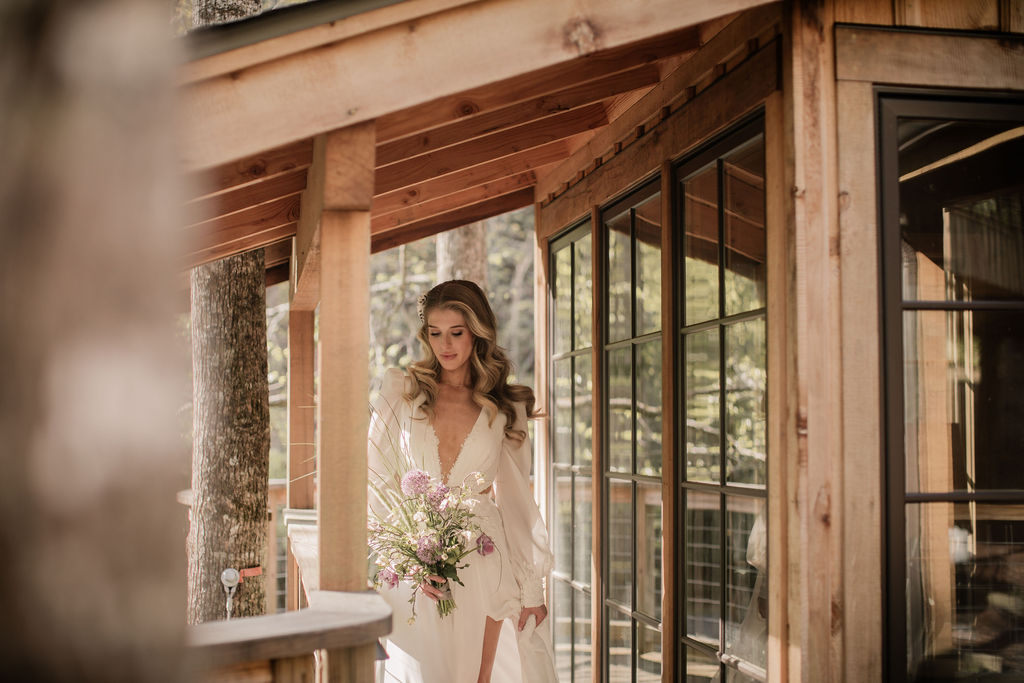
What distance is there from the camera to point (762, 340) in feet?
9.07

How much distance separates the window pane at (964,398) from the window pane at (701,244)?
2.39 feet

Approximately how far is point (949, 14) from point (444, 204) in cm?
298

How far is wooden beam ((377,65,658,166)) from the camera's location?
342 cm

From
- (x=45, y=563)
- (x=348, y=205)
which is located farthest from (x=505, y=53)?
(x=45, y=563)

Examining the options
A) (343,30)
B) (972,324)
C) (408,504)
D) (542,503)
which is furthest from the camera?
(542,503)

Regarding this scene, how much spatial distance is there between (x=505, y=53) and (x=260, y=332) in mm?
3412

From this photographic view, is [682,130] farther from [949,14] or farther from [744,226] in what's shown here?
[949,14]

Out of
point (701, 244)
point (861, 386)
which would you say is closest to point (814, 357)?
point (861, 386)

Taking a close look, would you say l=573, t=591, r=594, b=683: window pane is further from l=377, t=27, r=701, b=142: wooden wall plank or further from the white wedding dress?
l=377, t=27, r=701, b=142: wooden wall plank

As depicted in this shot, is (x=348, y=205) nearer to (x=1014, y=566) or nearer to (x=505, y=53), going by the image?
(x=505, y=53)

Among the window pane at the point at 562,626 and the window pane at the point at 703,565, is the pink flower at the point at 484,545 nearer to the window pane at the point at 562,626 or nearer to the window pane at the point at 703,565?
the window pane at the point at 703,565

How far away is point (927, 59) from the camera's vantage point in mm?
2533

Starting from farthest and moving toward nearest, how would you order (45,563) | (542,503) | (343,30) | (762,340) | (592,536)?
(542,503)
(592,536)
(762,340)
(343,30)
(45,563)

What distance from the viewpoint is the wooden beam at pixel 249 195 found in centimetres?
348
